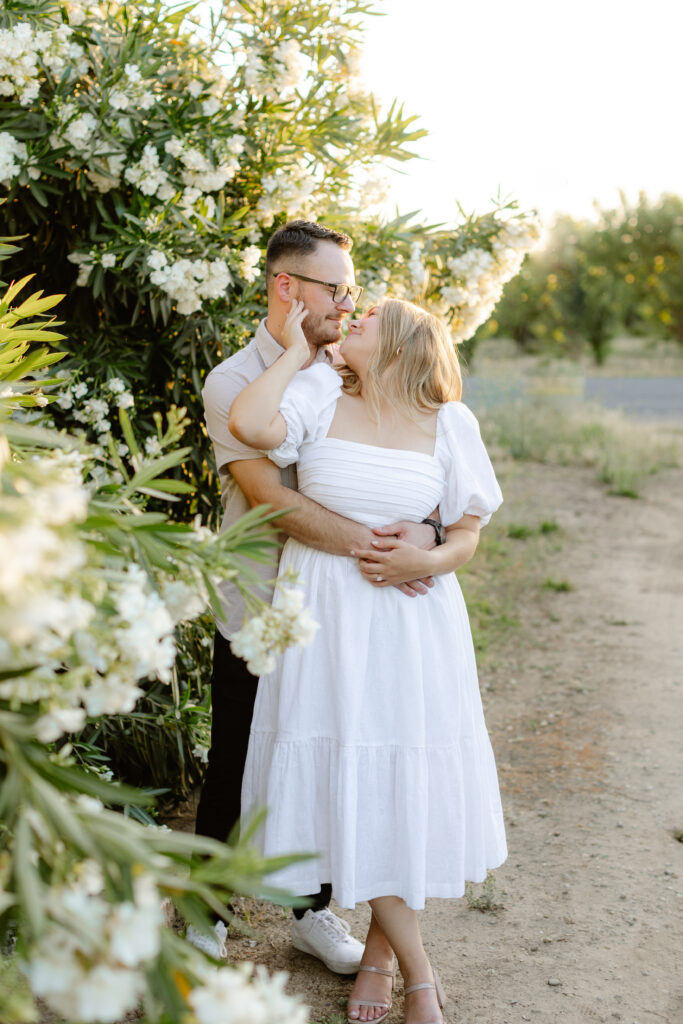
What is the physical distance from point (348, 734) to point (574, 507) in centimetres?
778

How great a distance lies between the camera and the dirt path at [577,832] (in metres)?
2.77

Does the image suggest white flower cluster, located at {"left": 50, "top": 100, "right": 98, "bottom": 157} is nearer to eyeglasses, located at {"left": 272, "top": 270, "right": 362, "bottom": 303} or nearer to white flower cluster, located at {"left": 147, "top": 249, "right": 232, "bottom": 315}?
white flower cluster, located at {"left": 147, "top": 249, "right": 232, "bottom": 315}

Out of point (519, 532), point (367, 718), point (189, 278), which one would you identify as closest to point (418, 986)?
point (367, 718)

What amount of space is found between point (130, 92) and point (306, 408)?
148cm

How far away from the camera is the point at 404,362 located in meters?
2.48

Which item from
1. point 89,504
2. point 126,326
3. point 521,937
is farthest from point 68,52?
point 521,937

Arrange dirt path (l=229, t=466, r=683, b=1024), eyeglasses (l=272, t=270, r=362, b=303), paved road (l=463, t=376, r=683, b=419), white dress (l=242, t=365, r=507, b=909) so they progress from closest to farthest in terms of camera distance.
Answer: white dress (l=242, t=365, r=507, b=909) < eyeglasses (l=272, t=270, r=362, b=303) < dirt path (l=229, t=466, r=683, b=1024) < paved road (l=463, t=376, r=683, b=419)

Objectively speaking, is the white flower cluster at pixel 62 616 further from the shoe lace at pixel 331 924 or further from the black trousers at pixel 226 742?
the shoe lace at pixel 331 924

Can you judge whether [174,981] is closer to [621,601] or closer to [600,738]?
[600,738]

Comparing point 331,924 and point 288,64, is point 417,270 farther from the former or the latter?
point 331,924

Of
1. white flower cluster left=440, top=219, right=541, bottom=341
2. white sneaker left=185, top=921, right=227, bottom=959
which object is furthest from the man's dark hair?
white sneaker left=185, top=921, right=227, bottom=959

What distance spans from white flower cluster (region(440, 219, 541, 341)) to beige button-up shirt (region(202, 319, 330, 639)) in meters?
1.40

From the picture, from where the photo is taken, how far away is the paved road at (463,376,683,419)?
1445 centimetres

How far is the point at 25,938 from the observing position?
1.24 m
